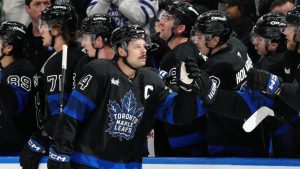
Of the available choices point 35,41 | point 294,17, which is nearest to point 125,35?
point 294,17

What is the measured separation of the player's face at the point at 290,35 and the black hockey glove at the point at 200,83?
61 centimetres

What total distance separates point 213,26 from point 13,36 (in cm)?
155

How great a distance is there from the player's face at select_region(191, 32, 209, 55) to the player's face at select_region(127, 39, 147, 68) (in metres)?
0.53

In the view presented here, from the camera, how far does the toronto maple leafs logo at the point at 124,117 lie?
5.04 meters

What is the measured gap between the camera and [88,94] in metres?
4.96

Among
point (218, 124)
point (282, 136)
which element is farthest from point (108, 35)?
point (282, 136)

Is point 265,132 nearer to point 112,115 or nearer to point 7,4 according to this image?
point 112,115

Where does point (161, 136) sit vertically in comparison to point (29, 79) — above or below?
below

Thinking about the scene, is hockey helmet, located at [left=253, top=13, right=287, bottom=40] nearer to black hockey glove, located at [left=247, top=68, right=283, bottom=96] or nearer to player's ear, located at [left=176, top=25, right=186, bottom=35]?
player's ear, located at [left=176, top=25, right=186, bottom=35]

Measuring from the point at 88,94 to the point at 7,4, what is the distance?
2.70 meters

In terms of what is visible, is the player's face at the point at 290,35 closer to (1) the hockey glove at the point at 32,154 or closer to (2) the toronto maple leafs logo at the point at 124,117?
(2) the toronto maple leafs logo at the point at 124,117

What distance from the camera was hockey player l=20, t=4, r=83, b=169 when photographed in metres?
5.41

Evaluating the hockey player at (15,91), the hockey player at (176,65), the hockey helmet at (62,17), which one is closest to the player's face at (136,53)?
the hockey player at (176,65)

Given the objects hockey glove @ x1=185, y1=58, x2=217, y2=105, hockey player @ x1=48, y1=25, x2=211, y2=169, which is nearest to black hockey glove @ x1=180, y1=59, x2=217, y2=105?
hockey glove @ x1=185, y1=58, x2=217, y2=105
